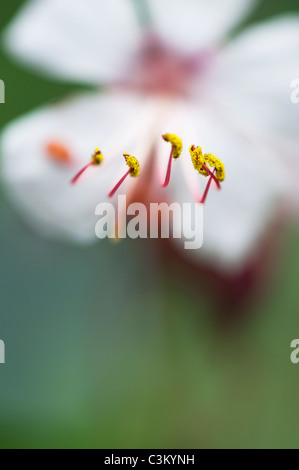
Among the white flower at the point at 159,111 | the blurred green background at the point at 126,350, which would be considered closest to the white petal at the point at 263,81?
the white flower at the point at 159,111

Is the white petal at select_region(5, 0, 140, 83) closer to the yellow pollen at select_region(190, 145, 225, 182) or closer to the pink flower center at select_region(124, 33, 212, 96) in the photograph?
the pink flower center at select_region(124, 33, 212, 96)

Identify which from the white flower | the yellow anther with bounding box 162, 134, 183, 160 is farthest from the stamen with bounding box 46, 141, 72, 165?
the yellow anther with bounding box 162, 134, 183, 160

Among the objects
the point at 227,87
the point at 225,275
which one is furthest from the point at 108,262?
the point at 227,87

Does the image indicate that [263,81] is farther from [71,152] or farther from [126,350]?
[126,350]

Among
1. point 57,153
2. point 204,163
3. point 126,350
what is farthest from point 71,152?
point 126,350
